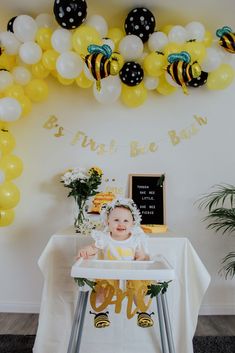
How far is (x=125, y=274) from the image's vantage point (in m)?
1.54

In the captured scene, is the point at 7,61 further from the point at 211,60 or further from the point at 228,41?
the point at 228,41

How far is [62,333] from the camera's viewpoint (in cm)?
202

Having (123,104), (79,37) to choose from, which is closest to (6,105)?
(79,37)

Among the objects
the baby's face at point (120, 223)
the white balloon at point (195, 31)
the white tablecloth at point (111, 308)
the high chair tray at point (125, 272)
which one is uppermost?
the white balloon at point (195, 31)

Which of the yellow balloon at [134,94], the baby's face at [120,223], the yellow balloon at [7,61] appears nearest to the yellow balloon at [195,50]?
the yellow balloon at [134,94]

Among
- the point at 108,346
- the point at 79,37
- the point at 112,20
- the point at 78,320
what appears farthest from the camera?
the point at 112,20

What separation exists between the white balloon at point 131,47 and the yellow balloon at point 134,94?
227 millimetres

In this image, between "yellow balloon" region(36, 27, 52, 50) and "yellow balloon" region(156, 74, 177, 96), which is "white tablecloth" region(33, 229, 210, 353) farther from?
"yellow balloon" region(36, 27, 52, 50)

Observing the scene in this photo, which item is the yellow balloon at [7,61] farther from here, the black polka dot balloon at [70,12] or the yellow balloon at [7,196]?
the yellow balloon at [7,196]

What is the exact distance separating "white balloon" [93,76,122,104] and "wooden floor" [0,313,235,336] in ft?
6.04

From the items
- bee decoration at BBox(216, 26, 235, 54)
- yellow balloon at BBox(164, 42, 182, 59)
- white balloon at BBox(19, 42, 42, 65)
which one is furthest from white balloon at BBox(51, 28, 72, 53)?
bee decoration at BBox(216, 26, 235, 54)

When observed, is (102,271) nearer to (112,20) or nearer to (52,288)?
(52,288)

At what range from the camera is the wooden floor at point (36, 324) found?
234 centimetres

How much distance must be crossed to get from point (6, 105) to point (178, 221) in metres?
1.68
